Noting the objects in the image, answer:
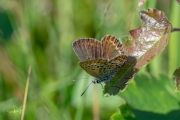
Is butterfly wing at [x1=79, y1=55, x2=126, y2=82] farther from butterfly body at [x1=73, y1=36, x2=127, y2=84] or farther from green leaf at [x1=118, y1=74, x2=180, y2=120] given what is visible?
green leaf at [x1=118, y1=74, x2=180, y2=120]

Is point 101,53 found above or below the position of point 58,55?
below

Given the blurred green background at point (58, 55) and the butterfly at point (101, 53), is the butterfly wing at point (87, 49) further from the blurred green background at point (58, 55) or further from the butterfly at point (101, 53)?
the blurred green background at point (58, 55)

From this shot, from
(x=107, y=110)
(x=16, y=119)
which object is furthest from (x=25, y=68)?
(x=107, y=110)

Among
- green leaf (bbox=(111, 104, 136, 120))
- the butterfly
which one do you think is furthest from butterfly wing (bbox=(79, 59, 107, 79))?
green leaf (bbox=(111, 104, 136, 120))

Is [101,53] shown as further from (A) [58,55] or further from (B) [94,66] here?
(A) [58,55]

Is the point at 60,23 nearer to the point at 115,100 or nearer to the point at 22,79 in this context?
the point at 115,100

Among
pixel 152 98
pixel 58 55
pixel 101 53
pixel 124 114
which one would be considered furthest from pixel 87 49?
pixel 58 55

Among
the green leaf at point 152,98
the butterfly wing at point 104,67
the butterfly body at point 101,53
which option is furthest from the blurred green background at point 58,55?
the butterfly body at point 101,53
